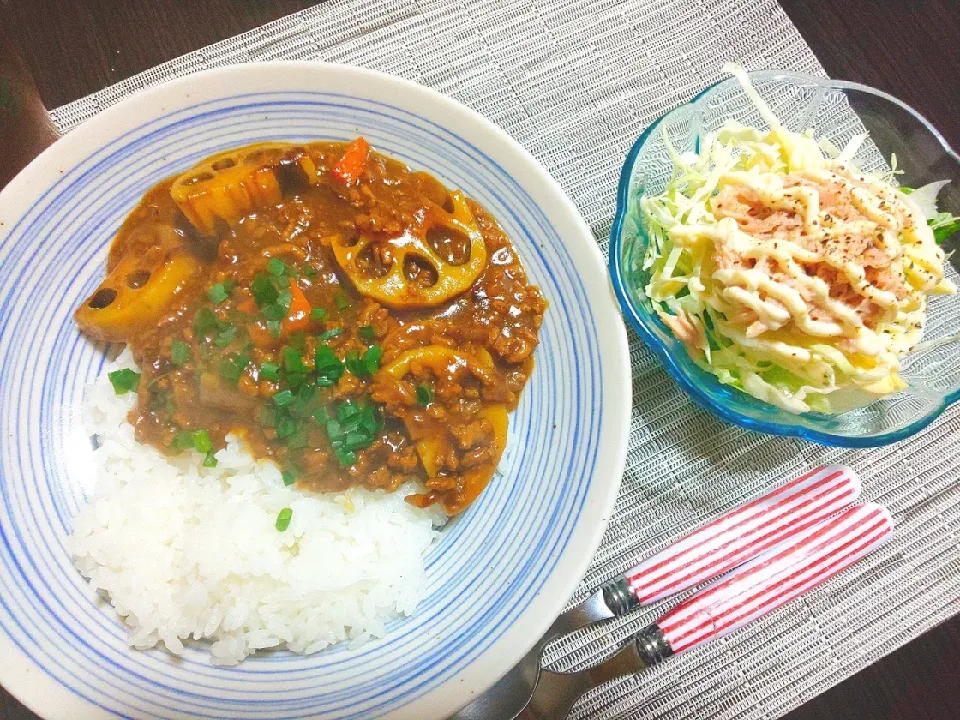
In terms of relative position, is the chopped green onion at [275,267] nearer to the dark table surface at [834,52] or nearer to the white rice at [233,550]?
the white rice at [233,550]

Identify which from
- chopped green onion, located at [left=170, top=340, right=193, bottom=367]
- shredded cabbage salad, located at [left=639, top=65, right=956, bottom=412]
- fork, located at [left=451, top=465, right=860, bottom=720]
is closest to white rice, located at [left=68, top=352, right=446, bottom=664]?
chopped green onion, located at [left=170, top=340, right=193, bottom=367]

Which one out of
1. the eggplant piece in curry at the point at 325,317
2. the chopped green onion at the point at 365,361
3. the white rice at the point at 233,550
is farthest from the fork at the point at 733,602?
the chopped green onion at the point at 365,361

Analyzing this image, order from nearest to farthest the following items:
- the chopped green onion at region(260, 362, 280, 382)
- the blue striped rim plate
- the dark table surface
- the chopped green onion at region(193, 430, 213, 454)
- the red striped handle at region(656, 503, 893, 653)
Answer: the blue striped rim plate, the chopped green onion at region(260, 362, 280, 382), the chopped green onion at region(193, 430, 213, 454), the red striped handle at region(656, 503, 893, 653), the dark table surface

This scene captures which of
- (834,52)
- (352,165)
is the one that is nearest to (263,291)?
(352,165)

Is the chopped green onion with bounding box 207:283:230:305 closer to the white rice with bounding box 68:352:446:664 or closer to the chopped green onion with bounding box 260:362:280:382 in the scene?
the chopped green onion with bounding box 260:362:280:382

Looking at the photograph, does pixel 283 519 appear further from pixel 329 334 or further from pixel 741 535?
pixel 741 535
